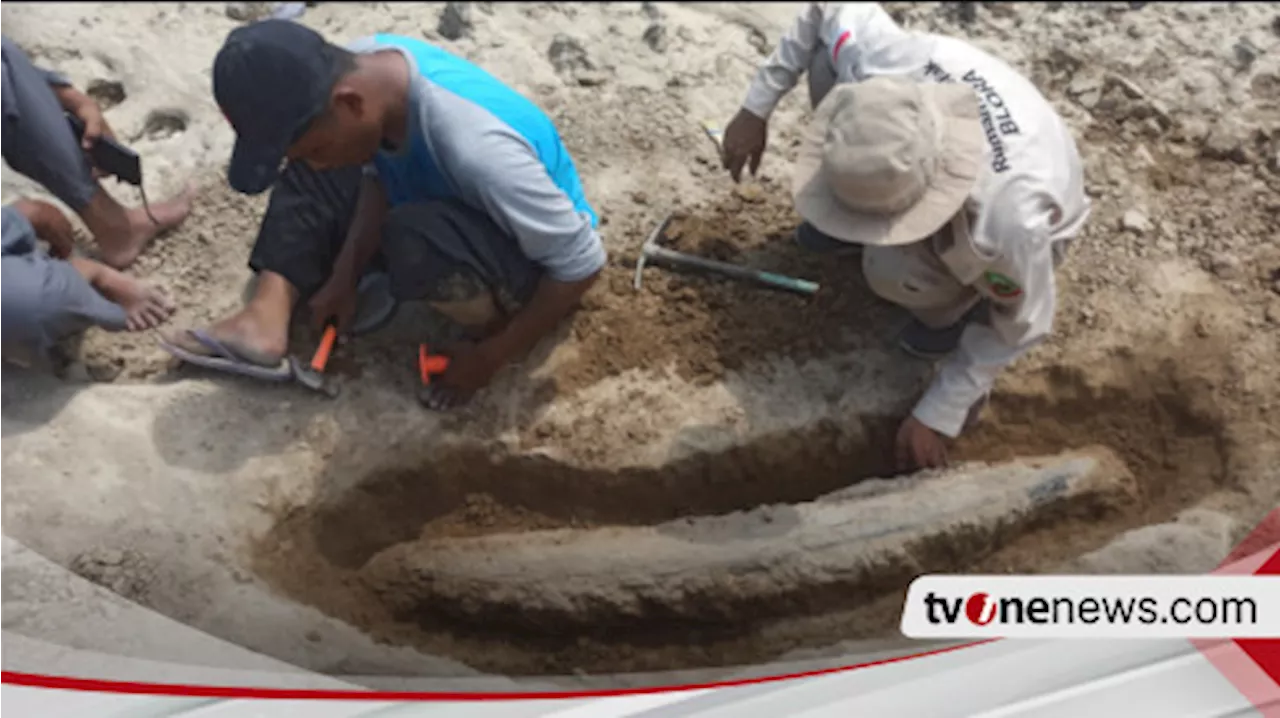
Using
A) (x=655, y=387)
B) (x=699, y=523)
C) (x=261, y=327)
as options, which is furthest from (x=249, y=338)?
(x=699, y=523)

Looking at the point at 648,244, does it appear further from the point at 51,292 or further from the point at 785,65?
the point at 51,292

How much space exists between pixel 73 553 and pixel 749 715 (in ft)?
2.70

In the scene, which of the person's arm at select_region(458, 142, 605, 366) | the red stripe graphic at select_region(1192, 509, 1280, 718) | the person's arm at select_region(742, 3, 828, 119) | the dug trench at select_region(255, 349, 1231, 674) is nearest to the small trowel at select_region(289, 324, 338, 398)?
the dug trench at select_region(255, 349, 1231, 674)

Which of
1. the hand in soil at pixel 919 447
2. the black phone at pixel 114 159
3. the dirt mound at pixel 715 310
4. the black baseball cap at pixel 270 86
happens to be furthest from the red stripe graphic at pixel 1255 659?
the black phone at pixel 114 159

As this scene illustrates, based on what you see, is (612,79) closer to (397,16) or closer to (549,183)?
(397,16)

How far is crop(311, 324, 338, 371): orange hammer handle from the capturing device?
5.77 feet

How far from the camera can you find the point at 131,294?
57.6 inches

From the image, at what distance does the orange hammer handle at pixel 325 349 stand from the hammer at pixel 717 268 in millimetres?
515

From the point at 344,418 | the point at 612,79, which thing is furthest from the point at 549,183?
the point at 612,79

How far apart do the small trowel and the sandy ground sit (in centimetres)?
3

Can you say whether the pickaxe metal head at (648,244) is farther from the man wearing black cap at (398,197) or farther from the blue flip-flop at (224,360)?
the blue flip-flop at (224,360)

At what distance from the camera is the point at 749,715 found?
113 centimetres

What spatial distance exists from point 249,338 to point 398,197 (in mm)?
315

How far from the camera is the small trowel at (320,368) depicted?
67.9 inches
